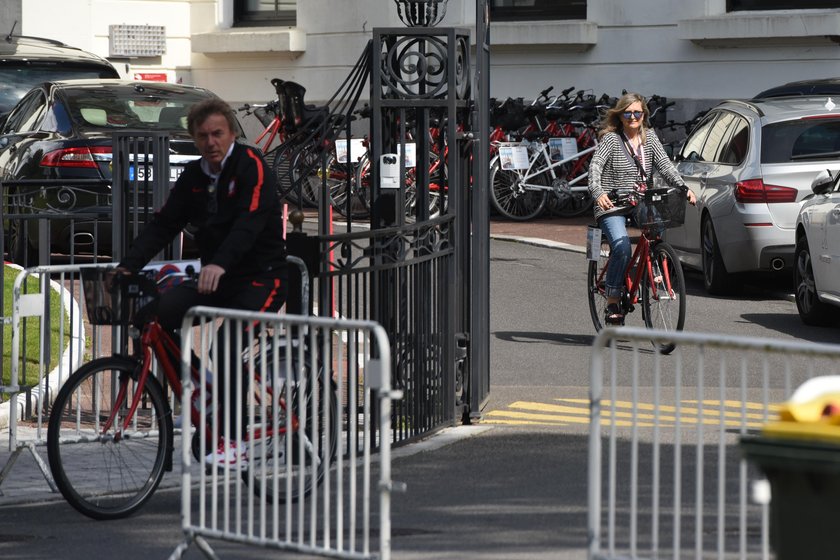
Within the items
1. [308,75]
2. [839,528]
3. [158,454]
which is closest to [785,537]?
[839,528]

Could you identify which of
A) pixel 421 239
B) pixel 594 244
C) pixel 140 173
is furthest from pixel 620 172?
pixel 140 173

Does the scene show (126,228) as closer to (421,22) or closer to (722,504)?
(421,22)

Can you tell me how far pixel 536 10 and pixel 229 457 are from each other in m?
18.6

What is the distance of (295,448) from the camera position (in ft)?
21.2

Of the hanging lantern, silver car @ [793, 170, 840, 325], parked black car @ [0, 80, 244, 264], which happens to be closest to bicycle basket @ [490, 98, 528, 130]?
parked black car @ [0, 80, 244, 264]

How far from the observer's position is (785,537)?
454 centimetres

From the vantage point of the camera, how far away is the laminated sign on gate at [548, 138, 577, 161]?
20.8 meters

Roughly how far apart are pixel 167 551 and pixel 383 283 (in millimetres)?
2350

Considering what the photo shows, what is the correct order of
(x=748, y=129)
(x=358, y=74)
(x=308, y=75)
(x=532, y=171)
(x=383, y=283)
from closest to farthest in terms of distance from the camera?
(x=383, y=283) < (x=358, y=74) < (x=748, y=129) < (x=532, y=171) < (x=308, y=75)

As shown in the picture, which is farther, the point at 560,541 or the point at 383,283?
the point at 383,283

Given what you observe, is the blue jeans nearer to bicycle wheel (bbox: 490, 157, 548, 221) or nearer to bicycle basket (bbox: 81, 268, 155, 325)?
bicycle basket (bbox: 81, 268, 155, 325)

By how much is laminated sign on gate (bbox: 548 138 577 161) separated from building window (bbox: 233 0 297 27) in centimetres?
676

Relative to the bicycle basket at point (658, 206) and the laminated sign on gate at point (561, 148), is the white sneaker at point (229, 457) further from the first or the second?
the laminated sign on gate at point (561, 148)

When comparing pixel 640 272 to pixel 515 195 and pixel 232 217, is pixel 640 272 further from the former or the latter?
pixel 515 195
